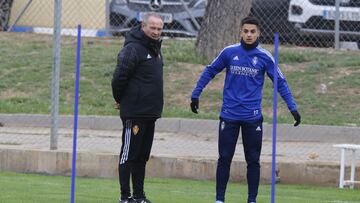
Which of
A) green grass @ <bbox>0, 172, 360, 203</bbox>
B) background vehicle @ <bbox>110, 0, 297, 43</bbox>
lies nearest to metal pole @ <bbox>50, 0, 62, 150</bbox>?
green grass @ <bbox>0, 172, 360, 203</bbox>

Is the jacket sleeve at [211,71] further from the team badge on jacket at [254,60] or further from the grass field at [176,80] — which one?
the grass field at [176,80]

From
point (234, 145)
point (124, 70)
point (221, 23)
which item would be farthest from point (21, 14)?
point (234, 145)

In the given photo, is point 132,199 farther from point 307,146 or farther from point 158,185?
point 307,146

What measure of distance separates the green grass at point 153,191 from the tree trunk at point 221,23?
18.7ft

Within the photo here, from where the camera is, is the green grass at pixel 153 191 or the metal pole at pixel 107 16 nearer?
the green grass at pixel 153 191

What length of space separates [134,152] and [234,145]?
3.06ft

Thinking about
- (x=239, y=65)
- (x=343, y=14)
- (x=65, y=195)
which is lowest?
(x=65, y=195)

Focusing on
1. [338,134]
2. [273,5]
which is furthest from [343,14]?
[338,134]

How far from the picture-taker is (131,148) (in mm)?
10531

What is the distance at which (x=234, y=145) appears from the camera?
34.8 ft

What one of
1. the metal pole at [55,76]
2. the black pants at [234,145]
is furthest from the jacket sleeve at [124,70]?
the metal pole at [55,76]

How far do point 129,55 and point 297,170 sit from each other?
11.1 feet

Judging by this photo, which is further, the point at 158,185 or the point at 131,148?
the point at 158,185

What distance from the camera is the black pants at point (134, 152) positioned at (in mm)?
10484
